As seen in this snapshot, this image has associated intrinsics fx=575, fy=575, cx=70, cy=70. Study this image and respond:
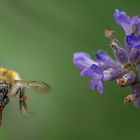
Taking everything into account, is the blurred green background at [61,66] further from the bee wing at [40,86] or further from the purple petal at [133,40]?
the purple petal at [133,40]

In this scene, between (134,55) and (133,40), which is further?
(134,55)

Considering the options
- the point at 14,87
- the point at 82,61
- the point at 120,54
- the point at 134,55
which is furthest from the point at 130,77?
the point at 14,87

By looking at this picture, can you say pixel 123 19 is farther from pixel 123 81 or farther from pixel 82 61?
pixel 123 81

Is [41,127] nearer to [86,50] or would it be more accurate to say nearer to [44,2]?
[86,50]

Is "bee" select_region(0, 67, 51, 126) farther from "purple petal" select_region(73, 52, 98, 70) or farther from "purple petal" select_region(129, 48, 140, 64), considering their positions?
"purple petal" select_region(129, 48, 140, 64)

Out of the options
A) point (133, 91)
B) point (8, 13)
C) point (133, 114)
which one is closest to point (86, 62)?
point (133, 91)

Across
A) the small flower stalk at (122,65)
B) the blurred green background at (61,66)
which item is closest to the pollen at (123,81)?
the small flower stalk at (122,65)

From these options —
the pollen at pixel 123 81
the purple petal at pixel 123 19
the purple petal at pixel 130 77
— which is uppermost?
the purple petal at pixel 123 19
